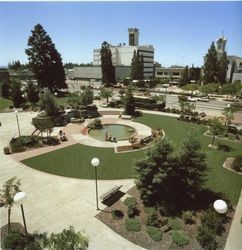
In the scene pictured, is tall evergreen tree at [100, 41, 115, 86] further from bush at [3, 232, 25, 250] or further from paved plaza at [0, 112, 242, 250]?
bush at [3, 232, 25, 250]

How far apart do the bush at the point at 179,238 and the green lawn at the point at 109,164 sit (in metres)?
4.76

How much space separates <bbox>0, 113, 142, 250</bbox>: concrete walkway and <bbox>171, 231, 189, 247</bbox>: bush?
6.13 feet

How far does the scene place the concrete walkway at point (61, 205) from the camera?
10609mm

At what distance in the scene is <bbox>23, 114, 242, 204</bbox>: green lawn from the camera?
1529cm

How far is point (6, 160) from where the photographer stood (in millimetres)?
19109

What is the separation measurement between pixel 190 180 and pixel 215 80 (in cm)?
5882

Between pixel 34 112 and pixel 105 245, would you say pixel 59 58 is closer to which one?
pixel 34 112

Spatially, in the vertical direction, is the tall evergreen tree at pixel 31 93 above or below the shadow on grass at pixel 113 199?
above

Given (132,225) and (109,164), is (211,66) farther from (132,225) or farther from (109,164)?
(132,225)

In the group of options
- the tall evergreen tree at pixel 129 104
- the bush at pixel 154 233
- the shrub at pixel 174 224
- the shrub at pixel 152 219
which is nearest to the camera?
the bush at pixel 154 233

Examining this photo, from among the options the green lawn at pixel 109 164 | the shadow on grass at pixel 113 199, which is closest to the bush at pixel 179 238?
the shadow on grass at pixel 113 199

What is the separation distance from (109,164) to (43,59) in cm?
4160

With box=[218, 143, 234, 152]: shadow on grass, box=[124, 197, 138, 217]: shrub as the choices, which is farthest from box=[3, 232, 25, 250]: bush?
box=[218, 143, 234, 152]: shadow on grass

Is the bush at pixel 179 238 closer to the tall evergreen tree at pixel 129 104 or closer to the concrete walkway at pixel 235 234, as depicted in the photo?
the concrete walkway at pixel 235 234
